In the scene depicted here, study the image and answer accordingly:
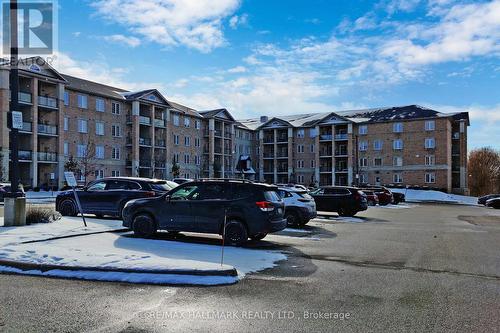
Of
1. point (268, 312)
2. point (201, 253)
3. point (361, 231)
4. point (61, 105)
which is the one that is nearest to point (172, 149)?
point (61, 105)

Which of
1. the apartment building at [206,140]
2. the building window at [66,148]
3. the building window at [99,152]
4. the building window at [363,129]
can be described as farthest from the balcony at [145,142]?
the building window at [363,129]

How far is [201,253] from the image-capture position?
998 cm

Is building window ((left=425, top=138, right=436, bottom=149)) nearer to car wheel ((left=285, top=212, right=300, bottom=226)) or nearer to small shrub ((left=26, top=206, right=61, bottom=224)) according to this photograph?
car wheel ((left=285, top=212, right=300, bottom=226))

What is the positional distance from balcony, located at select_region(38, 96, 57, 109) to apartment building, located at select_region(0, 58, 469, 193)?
0.11 m

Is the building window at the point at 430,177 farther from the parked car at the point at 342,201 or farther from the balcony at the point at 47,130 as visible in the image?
the balcony at the point at 47,130

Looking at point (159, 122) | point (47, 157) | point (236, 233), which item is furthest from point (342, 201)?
point (159, 122)

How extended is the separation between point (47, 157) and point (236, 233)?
138ft

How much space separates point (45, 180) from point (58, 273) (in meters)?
45.3

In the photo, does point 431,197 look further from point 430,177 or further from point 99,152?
point 99,152

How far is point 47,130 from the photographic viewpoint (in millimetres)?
48062

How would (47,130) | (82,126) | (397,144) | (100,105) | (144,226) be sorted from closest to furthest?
(144,226) < (47,130) < (82,126) < (100,105) < (397,144)

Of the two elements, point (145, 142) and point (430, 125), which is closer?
point (145, 142)

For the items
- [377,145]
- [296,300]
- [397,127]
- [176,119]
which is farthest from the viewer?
[377,145]

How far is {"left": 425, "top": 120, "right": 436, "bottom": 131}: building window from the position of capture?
68312 millimetres
